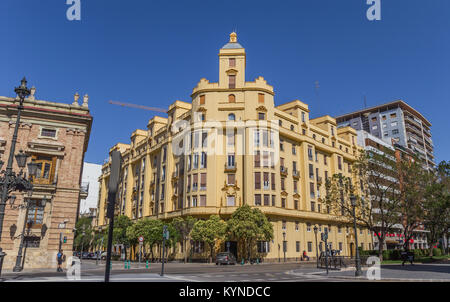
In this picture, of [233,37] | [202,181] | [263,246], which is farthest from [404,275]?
[233,37]

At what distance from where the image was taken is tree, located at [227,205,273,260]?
3888cm

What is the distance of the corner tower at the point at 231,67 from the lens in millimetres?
49906

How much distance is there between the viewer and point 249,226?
127 feet

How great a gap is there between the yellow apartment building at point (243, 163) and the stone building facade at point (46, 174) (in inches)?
782

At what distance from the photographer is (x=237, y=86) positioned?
49.6m

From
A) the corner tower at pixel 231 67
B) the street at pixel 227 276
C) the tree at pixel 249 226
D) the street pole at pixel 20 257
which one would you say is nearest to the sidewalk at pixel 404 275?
the street at pixel 227 276

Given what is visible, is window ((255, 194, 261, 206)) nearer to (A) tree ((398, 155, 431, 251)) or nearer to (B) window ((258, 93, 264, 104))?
(B) window ((258, 93, 264, 104))

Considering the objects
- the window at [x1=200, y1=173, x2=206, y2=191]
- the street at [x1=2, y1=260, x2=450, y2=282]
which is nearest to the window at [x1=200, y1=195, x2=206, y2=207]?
the window at [x1=200, y1=173, x2=206, y2=191]

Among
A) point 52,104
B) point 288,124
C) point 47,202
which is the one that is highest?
point 288,124

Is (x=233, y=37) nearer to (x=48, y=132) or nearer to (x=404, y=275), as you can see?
(x=48, y=132)

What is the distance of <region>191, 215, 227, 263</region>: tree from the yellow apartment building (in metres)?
2.75
